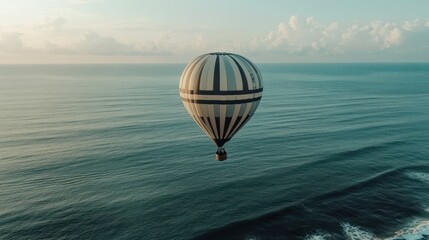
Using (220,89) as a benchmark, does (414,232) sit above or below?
below

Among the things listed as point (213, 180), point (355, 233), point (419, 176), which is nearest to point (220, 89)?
point (355, 233)

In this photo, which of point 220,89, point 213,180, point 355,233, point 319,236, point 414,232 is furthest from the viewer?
point 213,180

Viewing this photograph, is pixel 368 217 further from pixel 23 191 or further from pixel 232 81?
pixel 23 191

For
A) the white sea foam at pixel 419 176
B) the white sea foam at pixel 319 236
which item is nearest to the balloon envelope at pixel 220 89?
the white sea foam at pixel 319 236

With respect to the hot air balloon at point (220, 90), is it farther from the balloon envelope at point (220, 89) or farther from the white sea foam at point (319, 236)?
the white sea foam at point (319, 236)

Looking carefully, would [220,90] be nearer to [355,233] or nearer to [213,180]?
[355,233]


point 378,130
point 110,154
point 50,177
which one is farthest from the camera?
point 378,130

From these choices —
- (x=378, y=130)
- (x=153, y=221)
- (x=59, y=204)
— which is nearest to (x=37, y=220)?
(x=59, y=204)
